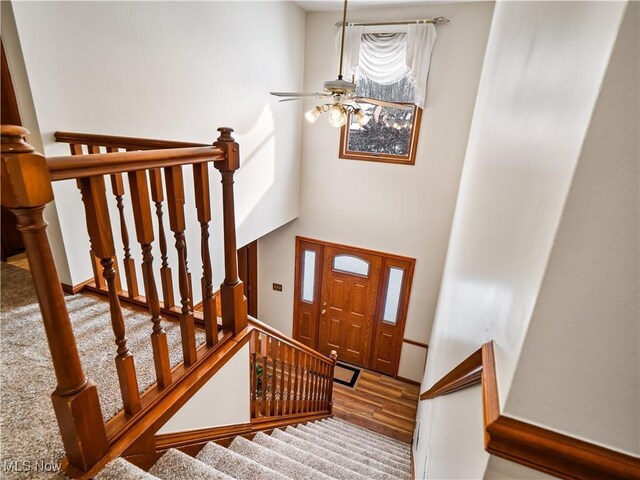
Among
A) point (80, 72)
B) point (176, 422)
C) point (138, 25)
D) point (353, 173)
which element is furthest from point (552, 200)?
point (353, 173)

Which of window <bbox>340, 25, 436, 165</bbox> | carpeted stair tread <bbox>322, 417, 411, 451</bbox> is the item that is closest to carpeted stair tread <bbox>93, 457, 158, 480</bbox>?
carpeted stair tread <bbox>322, 417, 411, 451</bbox>

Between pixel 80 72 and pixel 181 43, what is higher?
pixel 181 43

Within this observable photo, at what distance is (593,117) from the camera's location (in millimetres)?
506

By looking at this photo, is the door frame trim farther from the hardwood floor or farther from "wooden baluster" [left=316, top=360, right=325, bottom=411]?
"wooden baluster" [left=316, top=360, right=325, bottom=411]

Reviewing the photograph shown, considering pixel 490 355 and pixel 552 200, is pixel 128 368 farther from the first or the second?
pixel 552 200

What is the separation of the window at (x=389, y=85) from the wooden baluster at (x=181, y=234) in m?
2.98

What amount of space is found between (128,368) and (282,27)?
403cm

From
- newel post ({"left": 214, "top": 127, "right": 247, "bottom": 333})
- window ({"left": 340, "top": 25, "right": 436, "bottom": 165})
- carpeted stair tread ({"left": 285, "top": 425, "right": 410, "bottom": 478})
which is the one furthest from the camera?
window ({"left": 340, "top": 25, "right": 436, "bottom": 165})

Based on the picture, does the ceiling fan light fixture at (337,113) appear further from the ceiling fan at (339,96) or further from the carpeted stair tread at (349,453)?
the carpeted stair tread at (349,453)

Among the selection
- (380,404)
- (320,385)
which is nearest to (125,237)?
(320,385)

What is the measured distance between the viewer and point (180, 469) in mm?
1366

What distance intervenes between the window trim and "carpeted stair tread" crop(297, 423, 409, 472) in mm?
3234

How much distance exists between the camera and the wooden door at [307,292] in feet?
17.6

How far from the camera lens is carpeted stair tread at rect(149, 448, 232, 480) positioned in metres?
1.34
